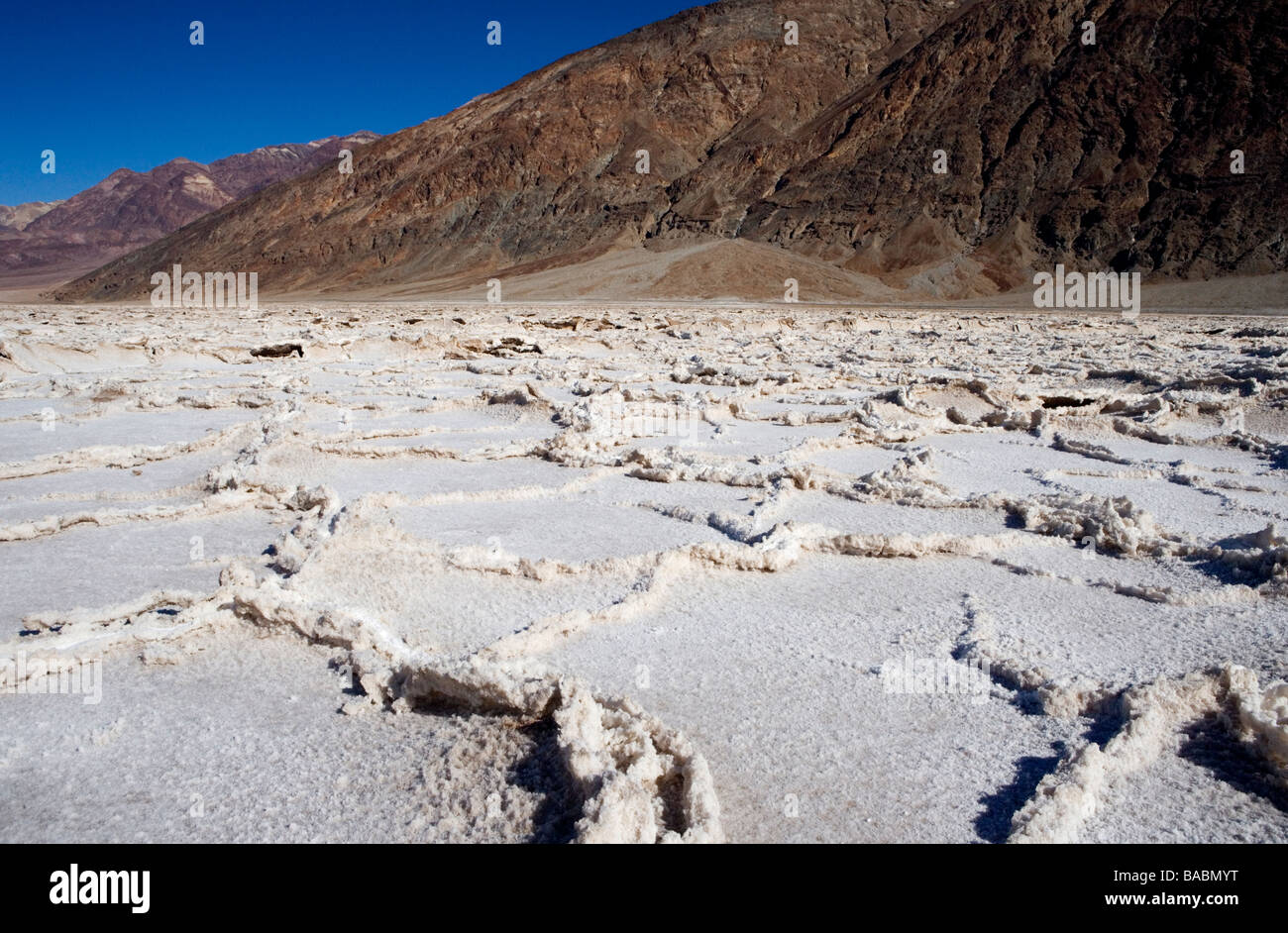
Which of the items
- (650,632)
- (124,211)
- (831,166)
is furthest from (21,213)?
(650,632)

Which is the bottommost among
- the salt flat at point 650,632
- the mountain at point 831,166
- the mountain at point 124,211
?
the salt flat at point 650,632

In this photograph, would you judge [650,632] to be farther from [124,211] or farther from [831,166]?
[124,211]

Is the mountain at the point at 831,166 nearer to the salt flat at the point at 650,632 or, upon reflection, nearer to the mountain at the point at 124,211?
the salt flat at the point at 650,632

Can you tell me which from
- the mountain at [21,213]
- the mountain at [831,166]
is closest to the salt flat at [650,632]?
the mountain at [831,166]

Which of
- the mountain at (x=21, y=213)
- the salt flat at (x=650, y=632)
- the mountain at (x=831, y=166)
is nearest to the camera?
the salt flat at (x=650, y=632)

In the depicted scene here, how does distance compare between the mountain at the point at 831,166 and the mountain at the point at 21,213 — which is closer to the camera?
the mountain at the point at 831,166

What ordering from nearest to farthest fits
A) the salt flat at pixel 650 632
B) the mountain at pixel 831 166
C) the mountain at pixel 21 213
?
1. the salt flat at pixel 650 632
2. the mountain at pixel 831 166
3. the mountain at pixel 21 213

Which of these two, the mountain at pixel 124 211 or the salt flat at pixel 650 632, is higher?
the mountain at pixel 124 211
